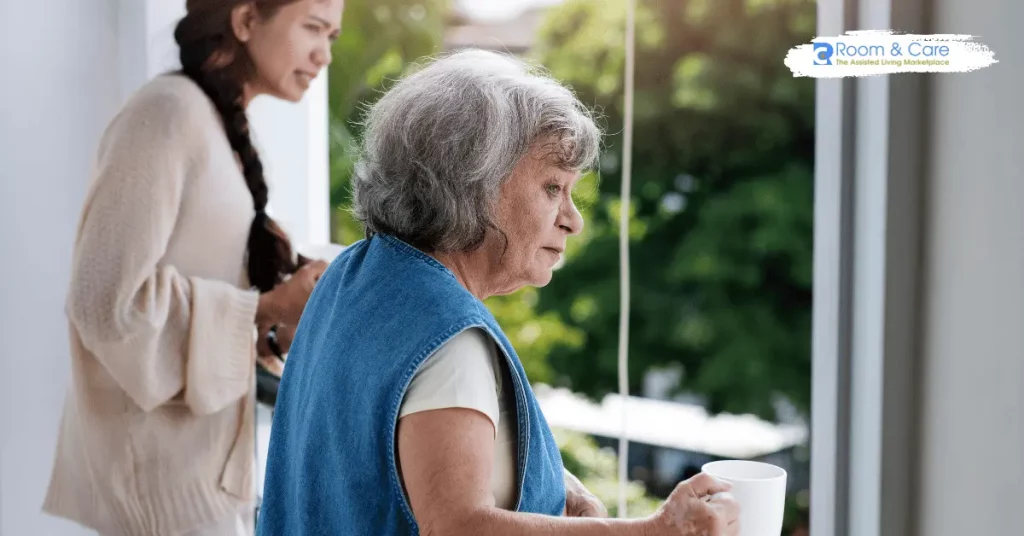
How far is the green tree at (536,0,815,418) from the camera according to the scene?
5.64 meters

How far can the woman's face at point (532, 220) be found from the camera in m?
0.89

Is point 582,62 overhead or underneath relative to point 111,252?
overhead

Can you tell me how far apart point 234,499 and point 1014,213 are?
112 cm

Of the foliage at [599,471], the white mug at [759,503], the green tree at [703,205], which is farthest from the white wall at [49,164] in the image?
the green tree at [703,205]

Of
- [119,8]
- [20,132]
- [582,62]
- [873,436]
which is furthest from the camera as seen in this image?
[582,62]

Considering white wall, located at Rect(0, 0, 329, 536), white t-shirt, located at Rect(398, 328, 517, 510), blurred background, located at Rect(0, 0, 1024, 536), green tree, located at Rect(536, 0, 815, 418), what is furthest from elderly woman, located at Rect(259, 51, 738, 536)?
green tree, located at Rect(536, 0, 815, 418)

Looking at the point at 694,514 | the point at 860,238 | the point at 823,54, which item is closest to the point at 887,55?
the point at 823,54

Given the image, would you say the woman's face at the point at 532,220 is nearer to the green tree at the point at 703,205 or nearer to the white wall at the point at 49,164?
the white wall at the point at 49,164

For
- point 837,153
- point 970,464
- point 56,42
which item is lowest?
point 970,464

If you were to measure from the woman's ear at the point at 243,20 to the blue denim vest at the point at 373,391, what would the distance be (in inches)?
24.5

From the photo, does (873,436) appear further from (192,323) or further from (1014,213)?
(192,323)

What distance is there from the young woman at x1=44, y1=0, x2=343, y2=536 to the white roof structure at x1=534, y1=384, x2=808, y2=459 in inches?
165

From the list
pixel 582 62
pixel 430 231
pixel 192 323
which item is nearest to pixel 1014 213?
pixel 430 231

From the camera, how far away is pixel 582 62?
620cm
